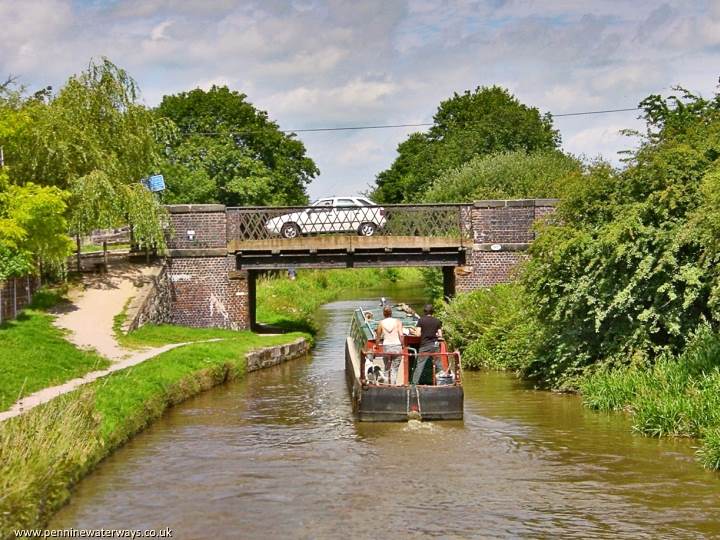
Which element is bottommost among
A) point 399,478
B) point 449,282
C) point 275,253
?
point 399,478

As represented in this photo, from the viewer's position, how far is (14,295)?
26312 mm

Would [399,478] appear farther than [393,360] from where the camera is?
No

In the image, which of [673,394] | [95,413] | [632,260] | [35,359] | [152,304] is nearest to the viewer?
[95,413]

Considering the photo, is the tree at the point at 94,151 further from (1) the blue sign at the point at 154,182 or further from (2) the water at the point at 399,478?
(2) the water at the point at 399,478

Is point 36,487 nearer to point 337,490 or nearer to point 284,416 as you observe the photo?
point 337,490

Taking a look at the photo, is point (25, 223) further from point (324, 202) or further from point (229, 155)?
point (229, 155)

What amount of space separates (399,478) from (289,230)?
19.5m

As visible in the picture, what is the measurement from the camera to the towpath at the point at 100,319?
20.0m

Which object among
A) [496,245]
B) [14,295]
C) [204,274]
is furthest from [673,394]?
[204,274]

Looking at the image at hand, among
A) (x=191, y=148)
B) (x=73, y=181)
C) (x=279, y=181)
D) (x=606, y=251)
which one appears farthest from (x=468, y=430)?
(x=279, y=181)

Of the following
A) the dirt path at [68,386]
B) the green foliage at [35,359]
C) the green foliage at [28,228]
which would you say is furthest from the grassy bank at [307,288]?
the green foliage at [35,359]

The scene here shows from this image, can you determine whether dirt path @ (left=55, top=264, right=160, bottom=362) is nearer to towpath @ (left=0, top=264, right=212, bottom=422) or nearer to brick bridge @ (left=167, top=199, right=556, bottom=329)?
towpath @ (left=0, top=264, right=212, bottom=422)

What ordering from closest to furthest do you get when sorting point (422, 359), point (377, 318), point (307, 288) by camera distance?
1. point (422, 359)
2. point (377, 318)
3. point (307, 288)

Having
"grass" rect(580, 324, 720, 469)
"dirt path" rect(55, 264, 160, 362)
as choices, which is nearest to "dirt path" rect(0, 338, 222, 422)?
"dirt path" rect(55, 264, 160, 362)
